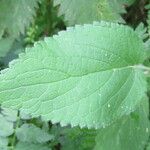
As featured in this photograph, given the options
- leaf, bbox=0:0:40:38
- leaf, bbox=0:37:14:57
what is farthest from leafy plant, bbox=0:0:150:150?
leaf, bbox=0:37:14:57

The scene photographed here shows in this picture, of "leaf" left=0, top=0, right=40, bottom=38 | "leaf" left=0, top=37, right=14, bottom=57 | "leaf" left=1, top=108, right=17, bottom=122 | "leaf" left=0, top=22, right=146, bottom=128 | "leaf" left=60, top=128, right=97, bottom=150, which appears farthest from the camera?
"leaf" left=0, top=37, right=14, bottom=57

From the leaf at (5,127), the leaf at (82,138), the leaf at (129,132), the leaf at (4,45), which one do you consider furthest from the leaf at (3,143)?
the leaf at (4,45)

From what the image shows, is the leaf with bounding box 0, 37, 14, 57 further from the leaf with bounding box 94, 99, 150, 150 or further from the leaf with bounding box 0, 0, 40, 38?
the leaf with bounding box 94, 99, 150, 150

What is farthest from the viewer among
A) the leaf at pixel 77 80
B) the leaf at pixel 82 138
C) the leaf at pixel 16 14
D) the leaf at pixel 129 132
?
the leaf at pixel 16 14

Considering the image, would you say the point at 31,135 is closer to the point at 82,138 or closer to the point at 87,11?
the point at 82,138

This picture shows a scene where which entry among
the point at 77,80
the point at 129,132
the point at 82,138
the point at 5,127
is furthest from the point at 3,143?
the point at 77,80

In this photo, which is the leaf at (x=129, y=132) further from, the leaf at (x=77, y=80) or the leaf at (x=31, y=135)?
the leaf at (x=31, y=135)
